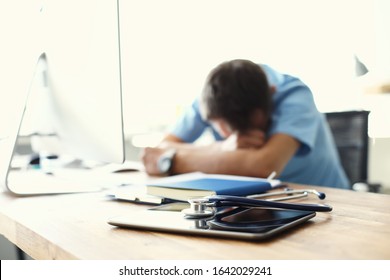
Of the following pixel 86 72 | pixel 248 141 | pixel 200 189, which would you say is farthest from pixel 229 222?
pixel 248 141

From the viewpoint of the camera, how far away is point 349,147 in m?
1.52

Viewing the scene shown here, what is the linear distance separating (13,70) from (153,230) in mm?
547

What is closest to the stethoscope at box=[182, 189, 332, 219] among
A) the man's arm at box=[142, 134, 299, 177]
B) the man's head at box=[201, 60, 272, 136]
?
the man's arm at box=[142, 134, 299, 177]

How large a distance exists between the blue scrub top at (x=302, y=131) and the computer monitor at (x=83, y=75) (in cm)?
52

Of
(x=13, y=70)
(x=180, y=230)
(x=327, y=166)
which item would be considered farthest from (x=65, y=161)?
(x=180, y=230)

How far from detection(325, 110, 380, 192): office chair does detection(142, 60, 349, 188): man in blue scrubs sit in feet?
0.69

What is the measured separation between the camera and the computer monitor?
0.72 meters

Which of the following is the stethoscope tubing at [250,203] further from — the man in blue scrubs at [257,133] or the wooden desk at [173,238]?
the man in blue scrubs at [257,133]

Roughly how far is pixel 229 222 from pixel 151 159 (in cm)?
66

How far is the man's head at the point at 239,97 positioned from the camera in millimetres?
1226

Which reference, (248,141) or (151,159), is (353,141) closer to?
(248,141)

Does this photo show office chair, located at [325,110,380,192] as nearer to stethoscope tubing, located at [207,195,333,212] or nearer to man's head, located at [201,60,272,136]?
man's head, located at [201,60,272,136]

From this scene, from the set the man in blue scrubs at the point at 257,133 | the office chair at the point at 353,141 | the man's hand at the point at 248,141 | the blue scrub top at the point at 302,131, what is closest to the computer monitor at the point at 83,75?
the man in blue scrubs at the point at 257,133
